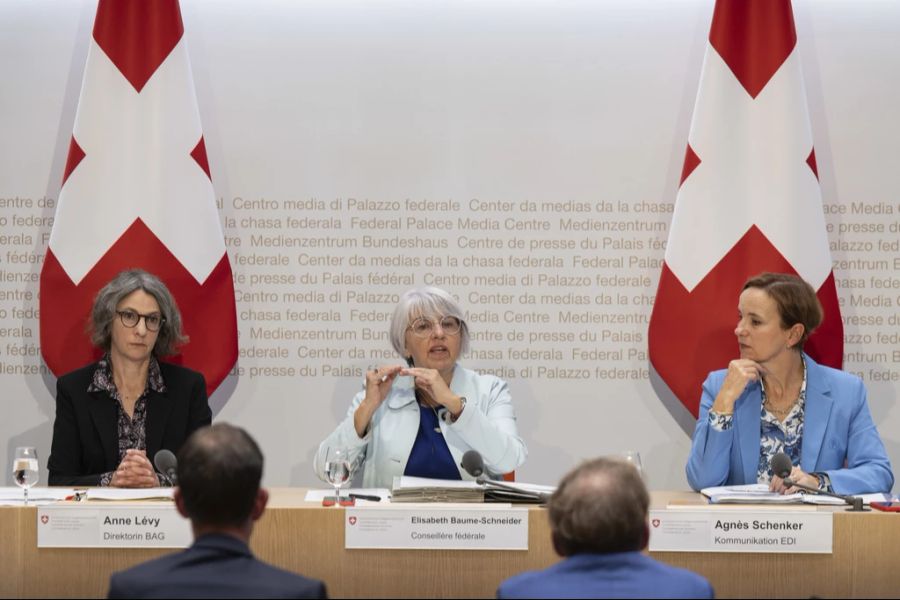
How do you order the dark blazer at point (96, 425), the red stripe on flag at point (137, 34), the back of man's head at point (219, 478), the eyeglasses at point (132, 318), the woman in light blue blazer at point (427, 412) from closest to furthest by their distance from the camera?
the back of man's head at point (219, 478)
the woman in light blue blazer at point (427, 412)
the dark blazer at point (96, 425)
the eyeglasses at point (132, 318)
the red stripe on flag at point (137, 34)

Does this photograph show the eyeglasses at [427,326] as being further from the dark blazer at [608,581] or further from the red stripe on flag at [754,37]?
the dark blazer at [608,581]

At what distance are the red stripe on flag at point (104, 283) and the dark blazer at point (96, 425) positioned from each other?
45cm

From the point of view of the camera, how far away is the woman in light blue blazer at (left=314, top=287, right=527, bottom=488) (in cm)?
404

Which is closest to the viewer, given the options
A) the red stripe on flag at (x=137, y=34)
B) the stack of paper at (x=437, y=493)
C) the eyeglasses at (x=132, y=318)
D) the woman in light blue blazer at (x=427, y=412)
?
the stack of paper at (x=437, y=493)

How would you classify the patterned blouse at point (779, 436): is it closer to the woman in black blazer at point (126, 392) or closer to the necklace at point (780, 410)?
the necklace at point (780, 410)

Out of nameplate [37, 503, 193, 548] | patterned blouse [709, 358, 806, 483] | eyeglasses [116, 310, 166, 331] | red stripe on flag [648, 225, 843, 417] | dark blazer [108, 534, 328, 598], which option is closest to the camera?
dark blazer [108, 534, 328, 598]

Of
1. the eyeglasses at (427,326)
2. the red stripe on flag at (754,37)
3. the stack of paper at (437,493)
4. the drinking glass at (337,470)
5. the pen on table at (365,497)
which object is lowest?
the pen on table at (365,497)

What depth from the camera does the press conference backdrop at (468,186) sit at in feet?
17.0

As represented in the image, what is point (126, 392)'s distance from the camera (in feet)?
14.6

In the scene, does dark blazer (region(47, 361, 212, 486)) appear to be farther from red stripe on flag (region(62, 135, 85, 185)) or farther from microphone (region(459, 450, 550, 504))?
microphone (region(459, 450, 550, 504))

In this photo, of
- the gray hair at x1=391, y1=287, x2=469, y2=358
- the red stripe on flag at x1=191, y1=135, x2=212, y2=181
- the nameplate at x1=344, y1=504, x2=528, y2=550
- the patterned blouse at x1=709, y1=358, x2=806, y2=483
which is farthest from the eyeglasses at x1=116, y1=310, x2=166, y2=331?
the patterned blouse at x1=709, y1=358, x2=806, y2=483

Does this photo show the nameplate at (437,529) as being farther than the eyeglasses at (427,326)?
No

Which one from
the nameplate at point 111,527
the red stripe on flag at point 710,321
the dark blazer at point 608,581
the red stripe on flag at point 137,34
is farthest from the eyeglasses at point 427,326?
the dark blazer at point 608,581

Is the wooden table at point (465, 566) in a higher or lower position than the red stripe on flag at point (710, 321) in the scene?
lower
